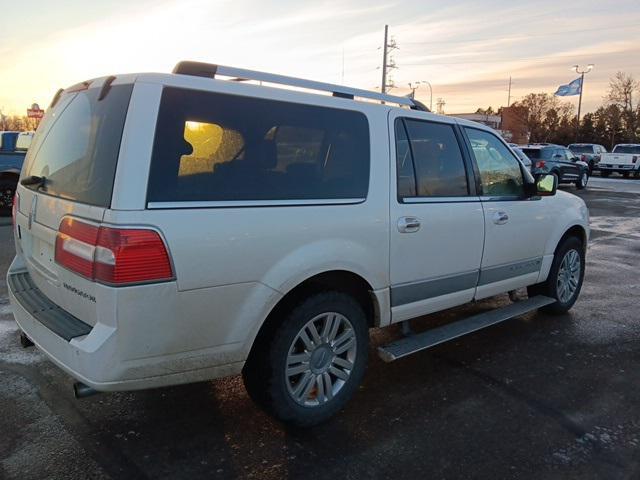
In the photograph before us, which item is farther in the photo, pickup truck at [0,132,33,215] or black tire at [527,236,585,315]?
pickup truck at [0,132,33,215]

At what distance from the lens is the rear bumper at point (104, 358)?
2379mm

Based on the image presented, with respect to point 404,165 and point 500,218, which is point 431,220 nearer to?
point 404,165

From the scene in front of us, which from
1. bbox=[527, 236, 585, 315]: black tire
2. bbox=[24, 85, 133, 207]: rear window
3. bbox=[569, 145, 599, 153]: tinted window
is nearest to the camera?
bbox=[24, 85, 133, 207]: rear window

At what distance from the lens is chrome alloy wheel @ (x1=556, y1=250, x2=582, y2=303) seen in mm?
5168

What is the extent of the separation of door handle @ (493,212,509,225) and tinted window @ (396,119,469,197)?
0.38m

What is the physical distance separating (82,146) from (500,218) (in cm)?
305

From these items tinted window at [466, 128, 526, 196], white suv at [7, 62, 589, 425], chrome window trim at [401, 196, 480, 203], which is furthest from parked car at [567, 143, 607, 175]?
A: white suv at [7, 62, 589, 425]

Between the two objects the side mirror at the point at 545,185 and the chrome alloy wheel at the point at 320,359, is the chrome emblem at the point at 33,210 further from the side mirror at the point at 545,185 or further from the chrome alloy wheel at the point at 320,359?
the side mirror at the point at 545,185

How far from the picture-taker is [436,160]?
12.5 ft

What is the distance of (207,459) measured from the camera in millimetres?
2791

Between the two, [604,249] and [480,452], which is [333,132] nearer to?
[480,452]

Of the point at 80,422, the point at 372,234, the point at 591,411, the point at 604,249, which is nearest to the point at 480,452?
the point at 591,411

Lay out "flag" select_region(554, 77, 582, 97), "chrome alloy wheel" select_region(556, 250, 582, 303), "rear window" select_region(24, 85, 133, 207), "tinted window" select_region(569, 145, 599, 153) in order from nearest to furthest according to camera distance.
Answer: "rear window" select_region(24, 85, 133, 207)
"chrome alloy wheel" select_region(556, 250, 582, 303)
"tinted window" select_region(569, 145, 599, 153)
"flag" select_region(554, 77, 582, 97)

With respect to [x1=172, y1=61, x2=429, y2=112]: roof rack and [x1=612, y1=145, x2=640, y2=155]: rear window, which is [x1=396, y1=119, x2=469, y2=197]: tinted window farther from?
[x1=612, y1=145, x2=640, y2=155]: rear window
